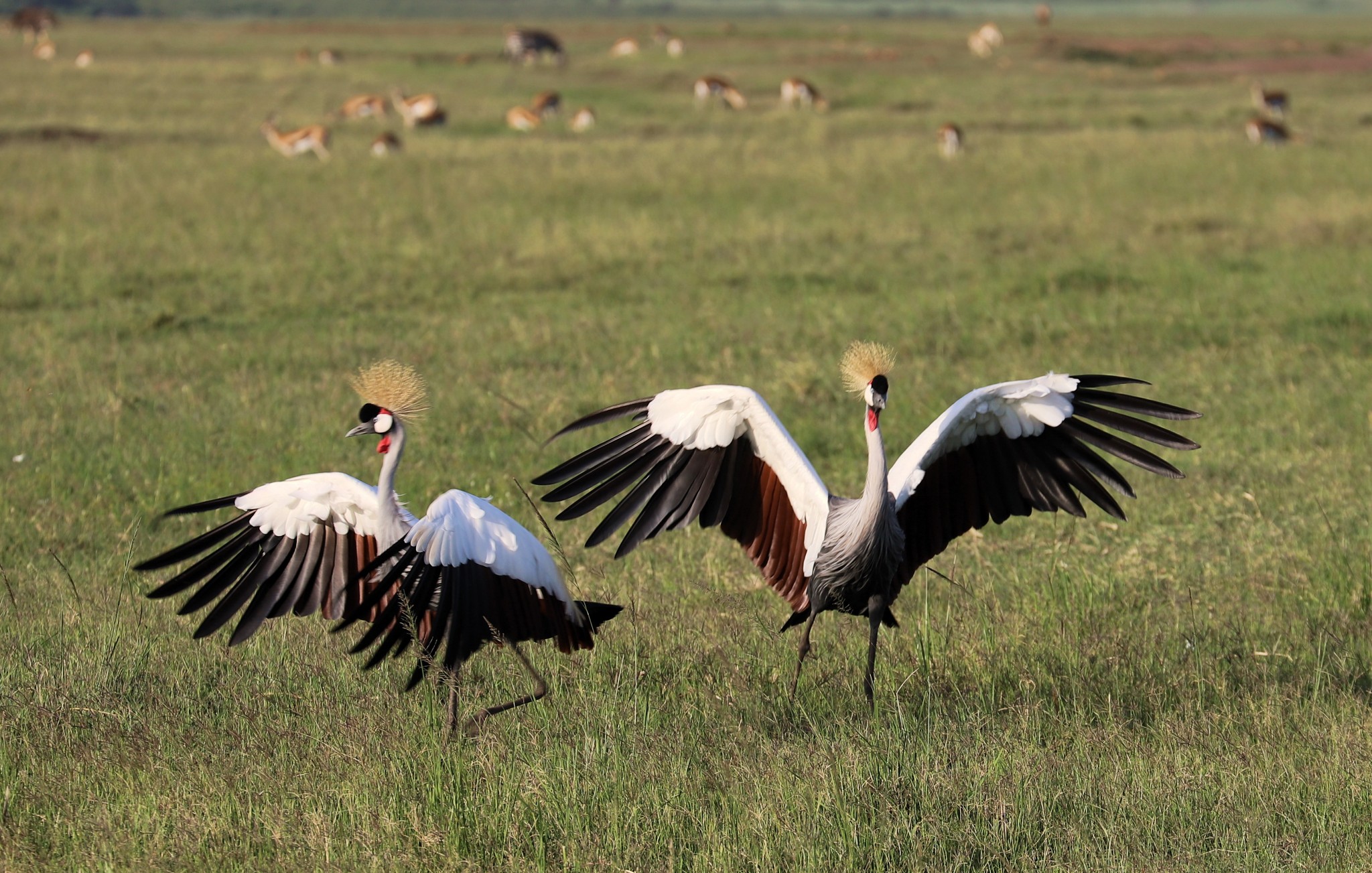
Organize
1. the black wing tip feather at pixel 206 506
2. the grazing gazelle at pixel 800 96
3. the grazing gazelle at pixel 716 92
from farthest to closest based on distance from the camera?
the grazing gazelle at pixel 716 92
the grazing gazelle at pixel 800 96
the black wing tip feather at pixel 206 506

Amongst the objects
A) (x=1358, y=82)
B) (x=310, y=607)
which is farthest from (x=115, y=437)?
(x=1358, y=82)

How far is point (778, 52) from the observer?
3888cm

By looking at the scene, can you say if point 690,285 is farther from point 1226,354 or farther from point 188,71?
point 188,71

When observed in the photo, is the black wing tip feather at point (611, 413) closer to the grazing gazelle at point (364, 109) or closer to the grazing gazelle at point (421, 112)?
the grazing gazelle at point (421, 112)

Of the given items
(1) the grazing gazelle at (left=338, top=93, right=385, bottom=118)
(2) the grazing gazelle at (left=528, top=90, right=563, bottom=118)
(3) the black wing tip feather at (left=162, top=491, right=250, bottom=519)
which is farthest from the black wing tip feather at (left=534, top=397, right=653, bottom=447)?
(1) the grazing gazelle at (left=338, top=93, right=385, bottom=118)

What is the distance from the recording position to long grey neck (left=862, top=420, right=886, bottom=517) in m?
3.74

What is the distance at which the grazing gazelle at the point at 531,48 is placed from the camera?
36.2 metres

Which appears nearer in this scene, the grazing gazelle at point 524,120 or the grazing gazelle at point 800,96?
the grazing gazelle at point 524,120

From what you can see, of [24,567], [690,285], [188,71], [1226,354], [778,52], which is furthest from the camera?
[778,52]

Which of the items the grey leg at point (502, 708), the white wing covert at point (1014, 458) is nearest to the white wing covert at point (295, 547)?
the grey leg at point (502, 708)

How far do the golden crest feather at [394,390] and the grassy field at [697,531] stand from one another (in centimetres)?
80

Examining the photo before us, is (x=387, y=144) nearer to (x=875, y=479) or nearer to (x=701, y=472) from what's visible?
(x=701, y=472)

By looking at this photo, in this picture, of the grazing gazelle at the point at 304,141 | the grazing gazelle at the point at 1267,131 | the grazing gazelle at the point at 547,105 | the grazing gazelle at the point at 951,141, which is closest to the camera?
the grazing gazelle at the point at 951,141

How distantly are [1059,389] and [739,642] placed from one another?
51.1 inches
